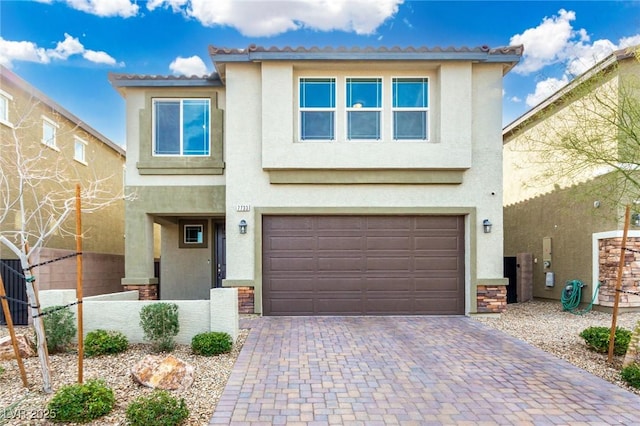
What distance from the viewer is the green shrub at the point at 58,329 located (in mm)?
6906

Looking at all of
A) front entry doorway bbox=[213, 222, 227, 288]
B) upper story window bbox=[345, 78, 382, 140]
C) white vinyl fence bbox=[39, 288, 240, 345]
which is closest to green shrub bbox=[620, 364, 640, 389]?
white vinyl fence bbox=[39, 288, 240, 345]

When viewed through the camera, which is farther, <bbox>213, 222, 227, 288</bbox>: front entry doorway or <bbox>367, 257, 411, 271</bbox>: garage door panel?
<bbox>213, 222, 227, 288</bbox>: front entry doorway

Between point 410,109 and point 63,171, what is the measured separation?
8005mm

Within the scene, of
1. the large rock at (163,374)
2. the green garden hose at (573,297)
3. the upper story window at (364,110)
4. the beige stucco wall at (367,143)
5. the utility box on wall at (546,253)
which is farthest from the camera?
the utility box on wall at (546,253)

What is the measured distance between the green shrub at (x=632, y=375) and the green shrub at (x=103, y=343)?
777 centimetres

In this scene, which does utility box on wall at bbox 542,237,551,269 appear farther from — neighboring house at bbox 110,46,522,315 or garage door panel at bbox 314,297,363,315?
garage door panel at bbox 314,297,363,315

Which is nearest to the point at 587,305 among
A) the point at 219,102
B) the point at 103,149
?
the point at 219,102

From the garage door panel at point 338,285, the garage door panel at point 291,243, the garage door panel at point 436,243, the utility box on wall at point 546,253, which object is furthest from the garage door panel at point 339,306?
the utility box on wall at point 546,253

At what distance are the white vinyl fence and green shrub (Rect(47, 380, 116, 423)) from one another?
2895mm

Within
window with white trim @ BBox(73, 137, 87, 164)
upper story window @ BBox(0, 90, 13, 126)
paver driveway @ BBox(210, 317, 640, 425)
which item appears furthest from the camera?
window with white trim @ BBox(73, 137, 87, 164)

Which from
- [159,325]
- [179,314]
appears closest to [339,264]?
[179,314]

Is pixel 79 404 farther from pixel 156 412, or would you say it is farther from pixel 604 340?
pixel 604 340

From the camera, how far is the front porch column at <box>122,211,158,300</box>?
1051cm

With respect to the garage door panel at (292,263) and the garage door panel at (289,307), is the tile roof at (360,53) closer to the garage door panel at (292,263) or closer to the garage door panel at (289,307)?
the garage door panel at (292,263)
